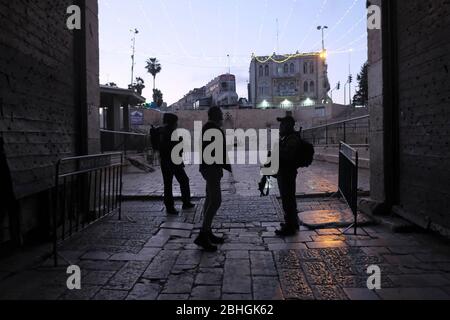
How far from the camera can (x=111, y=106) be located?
2000 cm

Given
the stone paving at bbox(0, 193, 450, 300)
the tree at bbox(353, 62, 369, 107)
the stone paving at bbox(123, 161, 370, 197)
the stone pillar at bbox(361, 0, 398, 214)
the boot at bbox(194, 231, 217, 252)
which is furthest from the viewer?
the tree at bbox(353, 62, 369, 107)

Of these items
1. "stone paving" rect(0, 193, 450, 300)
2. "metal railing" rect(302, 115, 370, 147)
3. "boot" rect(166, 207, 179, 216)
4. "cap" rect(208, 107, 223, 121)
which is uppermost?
"metal railing" rect(302, 115, 370, 147)

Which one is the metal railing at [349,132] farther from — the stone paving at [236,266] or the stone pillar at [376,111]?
the stone paving at [236,266]

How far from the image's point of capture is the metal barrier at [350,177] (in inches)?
213

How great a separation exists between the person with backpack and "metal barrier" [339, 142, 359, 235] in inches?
A: 24.8

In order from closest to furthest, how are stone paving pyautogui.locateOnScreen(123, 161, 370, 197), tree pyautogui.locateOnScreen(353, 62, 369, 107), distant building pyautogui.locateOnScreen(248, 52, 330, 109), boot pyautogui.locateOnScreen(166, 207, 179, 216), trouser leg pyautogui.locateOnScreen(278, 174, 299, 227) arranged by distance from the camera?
trouser leg pyautogui.locateOnScreen(278, 174, 299, 227) → boot pyautogui.locateOnScreen(166, 207, 179, 216) → stone paving pyautogui.locateOnScreen(123, 161, 370, 197) → tree pyautogui.locateOnScreen(353, 62, 369, 107) → distant building pyautogui.locateOnScreen(248, 52, 330, 109)

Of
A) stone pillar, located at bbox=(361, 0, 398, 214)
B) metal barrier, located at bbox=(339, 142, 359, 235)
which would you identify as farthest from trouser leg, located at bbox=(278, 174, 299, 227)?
stone pillar, located at bbox=(361, 0, 398, 214)

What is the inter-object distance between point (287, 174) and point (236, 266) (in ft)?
5.75

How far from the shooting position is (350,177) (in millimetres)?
5875

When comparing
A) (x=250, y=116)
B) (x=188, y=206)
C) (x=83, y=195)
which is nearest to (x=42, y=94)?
(x=83, y=195)

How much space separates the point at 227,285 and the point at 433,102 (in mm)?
3489

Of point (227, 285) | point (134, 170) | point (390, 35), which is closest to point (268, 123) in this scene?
point (134, 170)

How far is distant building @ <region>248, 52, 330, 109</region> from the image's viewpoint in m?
67.9

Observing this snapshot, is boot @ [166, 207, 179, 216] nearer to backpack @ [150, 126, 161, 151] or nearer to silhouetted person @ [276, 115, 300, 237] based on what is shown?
backpack @ [150, 126, 161, 151]
